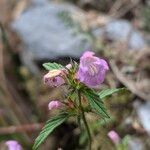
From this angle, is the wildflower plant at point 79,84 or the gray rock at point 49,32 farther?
the gray rock at point 49,32

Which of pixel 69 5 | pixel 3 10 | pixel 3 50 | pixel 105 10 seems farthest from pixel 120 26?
pixel 3 10

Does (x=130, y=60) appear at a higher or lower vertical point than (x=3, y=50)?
higher

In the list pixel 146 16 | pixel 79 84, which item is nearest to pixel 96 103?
pixel 79 84

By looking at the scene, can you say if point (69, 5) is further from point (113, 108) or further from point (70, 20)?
point (113, 108)

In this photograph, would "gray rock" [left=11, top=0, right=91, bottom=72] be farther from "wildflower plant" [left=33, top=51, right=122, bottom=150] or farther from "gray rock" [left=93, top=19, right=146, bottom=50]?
"wildflower plant" [left=33, top=51, right=122, bottom=150]

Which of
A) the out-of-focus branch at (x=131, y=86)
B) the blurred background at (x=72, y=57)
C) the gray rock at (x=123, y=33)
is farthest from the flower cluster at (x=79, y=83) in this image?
the gray rock at (x=123, y=33)

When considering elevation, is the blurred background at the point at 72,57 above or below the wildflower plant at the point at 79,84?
below

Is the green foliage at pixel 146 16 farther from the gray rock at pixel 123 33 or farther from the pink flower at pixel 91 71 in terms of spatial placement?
the pink flower at pixel 91 71

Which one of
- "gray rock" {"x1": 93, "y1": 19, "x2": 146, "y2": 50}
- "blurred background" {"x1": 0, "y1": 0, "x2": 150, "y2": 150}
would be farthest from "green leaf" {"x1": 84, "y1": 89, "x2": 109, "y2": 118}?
"gray rock" {"x1": 93, "y1": 19, "x2": 146, "y2": 50}
